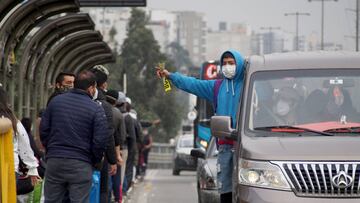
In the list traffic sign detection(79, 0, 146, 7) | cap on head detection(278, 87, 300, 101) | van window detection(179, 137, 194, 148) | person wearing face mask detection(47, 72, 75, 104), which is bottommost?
van window detection(179, 137, 194, 148)

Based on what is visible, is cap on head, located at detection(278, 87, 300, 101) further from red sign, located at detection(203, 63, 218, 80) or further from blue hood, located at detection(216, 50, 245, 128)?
red sign, located at detection(203, 63, 218, 80)

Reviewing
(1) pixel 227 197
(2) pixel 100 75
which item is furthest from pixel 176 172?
(1) pixel 227 197

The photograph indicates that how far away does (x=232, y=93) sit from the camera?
12688 millimetres

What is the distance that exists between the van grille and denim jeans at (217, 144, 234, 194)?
1792mm

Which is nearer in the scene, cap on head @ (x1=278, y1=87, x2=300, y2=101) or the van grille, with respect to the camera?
the van grille

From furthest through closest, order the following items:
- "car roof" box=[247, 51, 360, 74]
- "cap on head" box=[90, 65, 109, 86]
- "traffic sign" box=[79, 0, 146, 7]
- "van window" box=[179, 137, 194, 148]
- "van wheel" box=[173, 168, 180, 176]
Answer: "van window" box=[179, 137, 194, 148], "van wheel" box=[173, 168, 180, 176], "traffic sign" box=[79, 0, 146, 7], "cap on head" box=[90, 65, 109, 86], "car roof" box=[247, 51, 360, 74]

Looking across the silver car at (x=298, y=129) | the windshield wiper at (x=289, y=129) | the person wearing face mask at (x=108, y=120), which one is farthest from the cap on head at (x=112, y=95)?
the windshield wiper at (x=289, y=129)

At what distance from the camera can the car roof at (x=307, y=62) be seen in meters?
11.9

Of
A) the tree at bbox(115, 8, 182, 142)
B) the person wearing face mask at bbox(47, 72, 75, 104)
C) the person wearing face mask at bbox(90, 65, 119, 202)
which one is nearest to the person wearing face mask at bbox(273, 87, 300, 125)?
the person wearing face mask at bbox(90, 65, 119, 202)

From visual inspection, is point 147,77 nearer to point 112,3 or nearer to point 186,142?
point 186,142

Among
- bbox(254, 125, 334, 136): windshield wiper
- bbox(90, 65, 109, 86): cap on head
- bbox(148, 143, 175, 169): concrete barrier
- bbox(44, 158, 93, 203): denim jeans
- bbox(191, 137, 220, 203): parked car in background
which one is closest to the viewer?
bbox(254, 125, 334, 136): windshield wiper

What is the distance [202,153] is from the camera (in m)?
18.3

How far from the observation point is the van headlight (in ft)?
34.7

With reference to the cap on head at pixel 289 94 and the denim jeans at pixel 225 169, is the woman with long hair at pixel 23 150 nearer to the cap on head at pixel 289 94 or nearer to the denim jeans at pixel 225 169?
the denim jeans at pixel 225 169
